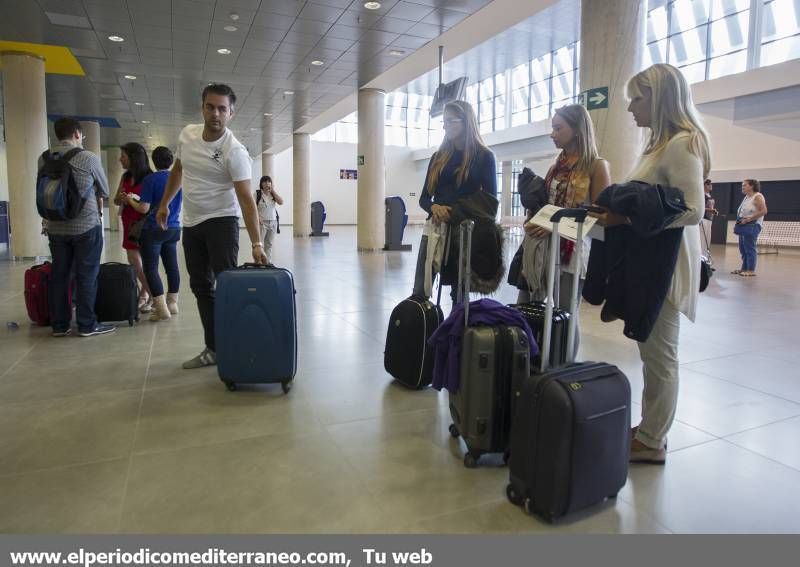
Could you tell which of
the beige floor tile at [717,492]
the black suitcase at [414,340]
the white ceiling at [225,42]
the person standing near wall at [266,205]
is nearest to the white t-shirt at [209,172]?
the black suitcase at [414,340]

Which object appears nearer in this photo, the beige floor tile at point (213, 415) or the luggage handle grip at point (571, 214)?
the luggage handle grip at point (571, 214)

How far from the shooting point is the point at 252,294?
292 cm

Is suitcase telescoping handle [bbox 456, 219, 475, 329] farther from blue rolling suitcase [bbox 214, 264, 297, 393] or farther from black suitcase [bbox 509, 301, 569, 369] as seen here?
blue rolling suitcase [bbox 214, 264, 297, 393]

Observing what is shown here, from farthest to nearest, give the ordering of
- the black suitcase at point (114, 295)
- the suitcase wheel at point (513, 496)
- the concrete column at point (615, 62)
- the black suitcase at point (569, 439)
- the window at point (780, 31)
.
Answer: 1. the window at point (780, 31)
2. the concrete column at point (615, 62)
3. the black suitcase at point (114, 295)
4. the suitcase wheel at point (513, 496)
5. the black suitcase at point (569, 439)

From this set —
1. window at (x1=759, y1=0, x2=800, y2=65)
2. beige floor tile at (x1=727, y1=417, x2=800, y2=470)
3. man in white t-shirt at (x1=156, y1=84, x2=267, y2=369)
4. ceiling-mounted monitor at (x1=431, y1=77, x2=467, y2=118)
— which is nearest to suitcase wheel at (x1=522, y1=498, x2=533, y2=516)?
beige floor tile at (x1=727, y1=417, x2=800, y2=470)

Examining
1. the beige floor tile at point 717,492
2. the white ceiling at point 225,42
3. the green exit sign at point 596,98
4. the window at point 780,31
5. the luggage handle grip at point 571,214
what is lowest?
the beige floor tile at point 717,492

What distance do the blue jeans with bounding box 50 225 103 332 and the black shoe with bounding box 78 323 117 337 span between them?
0.09 feet

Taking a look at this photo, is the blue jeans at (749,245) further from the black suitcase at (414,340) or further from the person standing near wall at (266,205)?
the black suitcase at (414,340)

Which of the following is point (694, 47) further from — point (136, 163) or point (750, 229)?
point (136, 163)

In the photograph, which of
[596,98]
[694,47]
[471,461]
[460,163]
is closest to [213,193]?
[460,163]

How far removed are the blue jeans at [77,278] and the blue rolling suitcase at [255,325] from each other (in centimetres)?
194

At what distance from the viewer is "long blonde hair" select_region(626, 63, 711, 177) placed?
80.4 inches

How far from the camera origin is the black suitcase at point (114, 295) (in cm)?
469

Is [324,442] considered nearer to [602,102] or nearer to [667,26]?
[602,102]
